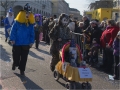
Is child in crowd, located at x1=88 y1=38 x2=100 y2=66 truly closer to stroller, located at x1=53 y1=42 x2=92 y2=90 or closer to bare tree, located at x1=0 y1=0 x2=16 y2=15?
stroller, located at x1=53 y1=42 x2=92 y2=90

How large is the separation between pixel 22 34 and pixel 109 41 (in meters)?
3.09

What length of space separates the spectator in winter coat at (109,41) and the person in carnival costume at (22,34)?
8.91 feet

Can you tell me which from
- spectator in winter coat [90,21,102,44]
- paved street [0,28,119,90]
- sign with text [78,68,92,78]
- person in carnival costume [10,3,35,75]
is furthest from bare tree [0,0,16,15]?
sign with text [78,68,92,78]

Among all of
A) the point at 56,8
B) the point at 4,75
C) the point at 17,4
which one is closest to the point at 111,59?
the point at 4,75

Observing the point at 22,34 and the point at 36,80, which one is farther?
the point at 22,34

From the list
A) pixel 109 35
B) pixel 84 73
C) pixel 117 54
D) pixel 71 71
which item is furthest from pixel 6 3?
pixel 84 73

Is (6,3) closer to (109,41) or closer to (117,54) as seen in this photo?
(109,41)

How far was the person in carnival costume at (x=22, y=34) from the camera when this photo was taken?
21.9 ft

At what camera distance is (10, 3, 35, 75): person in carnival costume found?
263 inches

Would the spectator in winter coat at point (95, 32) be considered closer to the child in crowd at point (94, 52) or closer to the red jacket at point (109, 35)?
the child in crowd at point (94, 52)

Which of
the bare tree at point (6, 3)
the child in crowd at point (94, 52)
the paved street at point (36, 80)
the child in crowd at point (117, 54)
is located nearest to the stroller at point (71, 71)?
the paved street at point (36, 80)

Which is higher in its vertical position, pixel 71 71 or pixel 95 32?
pixel 95 32

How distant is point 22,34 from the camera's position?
675cm

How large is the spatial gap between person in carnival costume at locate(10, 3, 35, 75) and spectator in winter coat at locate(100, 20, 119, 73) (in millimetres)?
2717
